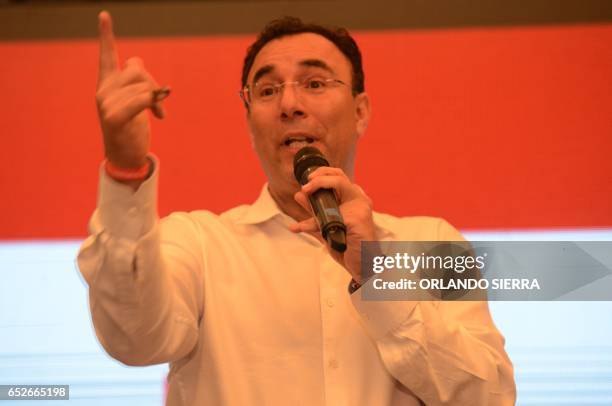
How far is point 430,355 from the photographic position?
1.49m

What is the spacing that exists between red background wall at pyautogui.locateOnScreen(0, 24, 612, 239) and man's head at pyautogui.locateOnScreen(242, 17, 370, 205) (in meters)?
0.38

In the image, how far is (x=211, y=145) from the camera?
93.3 inches

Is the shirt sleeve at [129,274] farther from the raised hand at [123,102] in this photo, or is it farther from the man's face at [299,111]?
the man's face at [299,111]

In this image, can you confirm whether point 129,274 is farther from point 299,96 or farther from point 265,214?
point 299,96

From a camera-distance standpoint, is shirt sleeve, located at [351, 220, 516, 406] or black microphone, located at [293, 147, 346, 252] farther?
shirt sleeve, located at [351, 220, 516, 406]

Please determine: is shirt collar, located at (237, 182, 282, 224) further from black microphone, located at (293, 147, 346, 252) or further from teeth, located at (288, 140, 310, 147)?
black microphone, located at (293, 147, 346, 252)

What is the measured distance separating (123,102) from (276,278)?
62 cm

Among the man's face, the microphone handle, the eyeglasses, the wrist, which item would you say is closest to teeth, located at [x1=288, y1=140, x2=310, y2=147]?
the man's face

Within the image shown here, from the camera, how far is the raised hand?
125 centimetres

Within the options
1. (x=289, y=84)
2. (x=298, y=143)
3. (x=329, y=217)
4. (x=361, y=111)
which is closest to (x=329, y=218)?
(x=329, y=217)

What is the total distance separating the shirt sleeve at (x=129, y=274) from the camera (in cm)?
133

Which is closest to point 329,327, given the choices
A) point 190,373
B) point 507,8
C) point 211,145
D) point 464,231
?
point 190,373

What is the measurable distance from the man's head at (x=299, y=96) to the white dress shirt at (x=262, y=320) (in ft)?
0.48

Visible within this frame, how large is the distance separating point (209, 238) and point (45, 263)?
0.65 m
